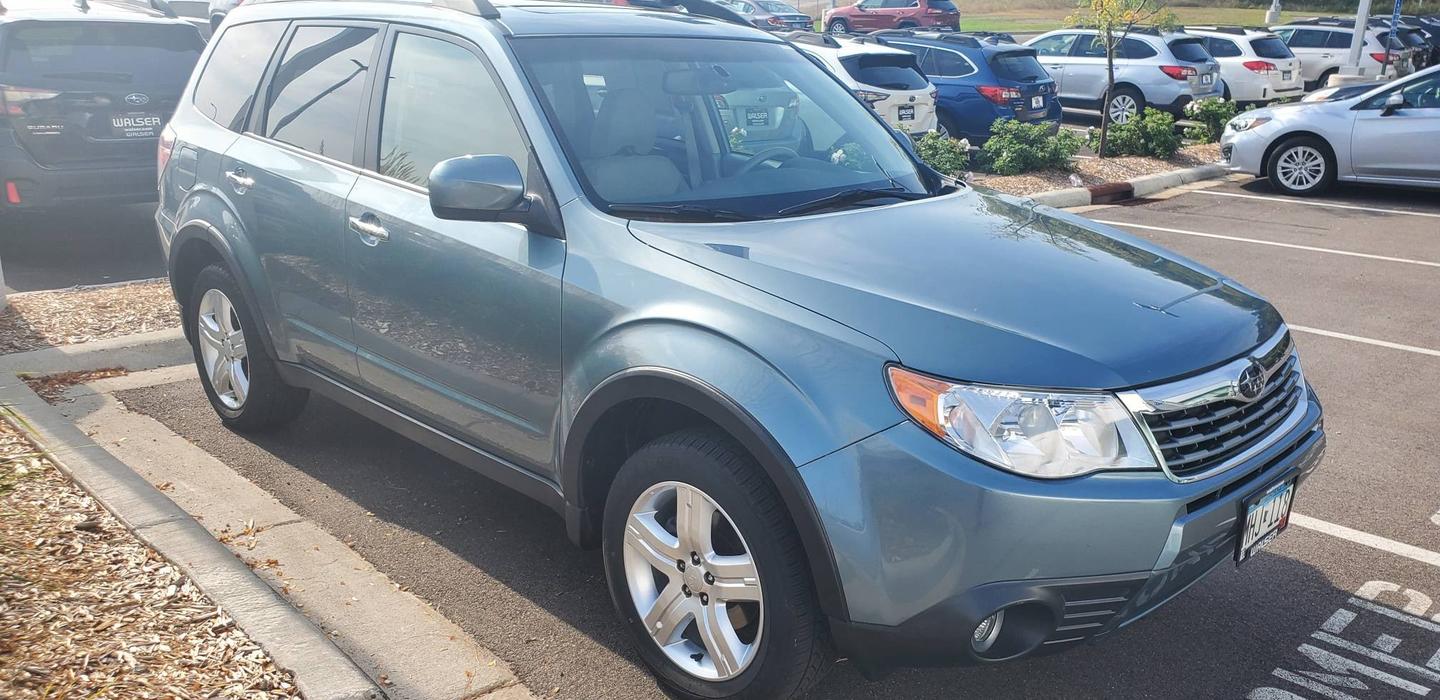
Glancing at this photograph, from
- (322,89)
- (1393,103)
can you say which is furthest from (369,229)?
(1393,103)

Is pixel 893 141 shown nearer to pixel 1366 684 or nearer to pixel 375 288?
pixel 375 288

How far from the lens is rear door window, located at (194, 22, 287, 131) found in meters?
5.01

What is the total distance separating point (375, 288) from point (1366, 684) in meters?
3.37

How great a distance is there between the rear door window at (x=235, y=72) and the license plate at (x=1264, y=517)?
4.06 meters

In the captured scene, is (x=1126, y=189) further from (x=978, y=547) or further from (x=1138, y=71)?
(x=978, y=547)

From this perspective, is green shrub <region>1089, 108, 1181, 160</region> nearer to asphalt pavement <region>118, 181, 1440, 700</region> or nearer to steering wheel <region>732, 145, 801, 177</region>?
asphalt pavement <region>118, 181, 1440, 700</region>

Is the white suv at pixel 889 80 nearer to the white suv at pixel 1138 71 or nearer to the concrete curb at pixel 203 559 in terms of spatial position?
the white suv at pixel 1138 71

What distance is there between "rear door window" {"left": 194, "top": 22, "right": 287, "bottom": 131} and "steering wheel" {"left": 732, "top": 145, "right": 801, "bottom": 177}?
2.24 m

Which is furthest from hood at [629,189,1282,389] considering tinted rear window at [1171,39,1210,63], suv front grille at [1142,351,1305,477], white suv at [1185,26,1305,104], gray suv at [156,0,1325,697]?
white suv at [1185,26,1305,104]

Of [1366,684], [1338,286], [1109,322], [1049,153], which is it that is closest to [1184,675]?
[1366,684]

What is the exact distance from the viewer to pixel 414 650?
3.53 meters

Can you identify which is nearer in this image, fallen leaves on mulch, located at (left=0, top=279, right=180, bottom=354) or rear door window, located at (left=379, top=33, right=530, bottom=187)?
rear door window, located at (left=379, top=33, right=530, bottom=187)

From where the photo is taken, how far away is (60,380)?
5.89m

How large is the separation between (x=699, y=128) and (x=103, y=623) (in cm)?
231
